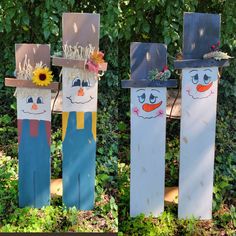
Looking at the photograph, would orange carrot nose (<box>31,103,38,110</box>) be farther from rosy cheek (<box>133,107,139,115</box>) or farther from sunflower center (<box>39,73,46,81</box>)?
rosy cheek (<box>133,107,139,115</box>)

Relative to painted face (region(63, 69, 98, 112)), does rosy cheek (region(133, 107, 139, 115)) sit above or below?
below

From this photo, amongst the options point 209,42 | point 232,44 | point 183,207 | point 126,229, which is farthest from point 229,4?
point 126,229

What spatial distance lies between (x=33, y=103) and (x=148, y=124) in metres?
0.74

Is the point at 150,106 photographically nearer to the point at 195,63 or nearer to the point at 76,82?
the point at 195,63

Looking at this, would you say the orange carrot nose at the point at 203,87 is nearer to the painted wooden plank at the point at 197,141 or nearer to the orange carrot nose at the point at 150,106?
the painted wooden plank at the point at 197,141

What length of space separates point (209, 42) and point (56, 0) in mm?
1545

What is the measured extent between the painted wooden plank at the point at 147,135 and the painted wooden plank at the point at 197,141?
0.45 ft

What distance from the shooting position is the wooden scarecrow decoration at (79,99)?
8.98 feet

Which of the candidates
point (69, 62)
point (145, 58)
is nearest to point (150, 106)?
point (145, 58)

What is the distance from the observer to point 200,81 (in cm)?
281

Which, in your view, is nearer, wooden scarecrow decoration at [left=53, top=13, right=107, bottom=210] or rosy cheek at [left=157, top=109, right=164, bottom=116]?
wooden scarecrow decoration at [left=53, top=13, right=107, bottom=210]

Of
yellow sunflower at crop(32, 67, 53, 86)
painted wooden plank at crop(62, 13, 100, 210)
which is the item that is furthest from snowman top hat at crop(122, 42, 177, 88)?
yellow sunflower at crop(32, 67, 53, 86)

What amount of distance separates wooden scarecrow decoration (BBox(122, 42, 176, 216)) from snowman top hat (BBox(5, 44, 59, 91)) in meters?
0.50

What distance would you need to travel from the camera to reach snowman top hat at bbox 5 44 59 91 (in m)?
2.78
